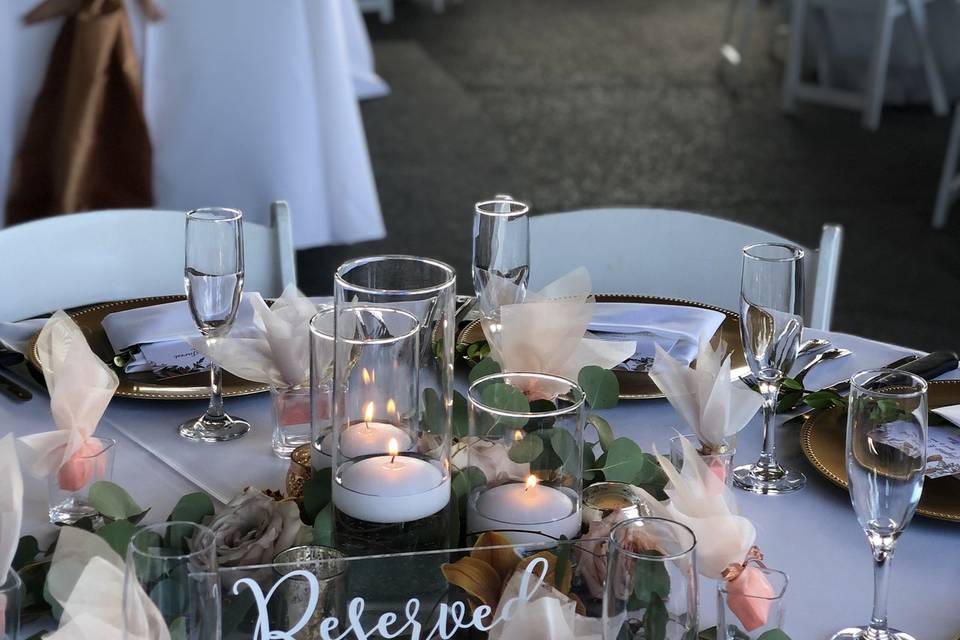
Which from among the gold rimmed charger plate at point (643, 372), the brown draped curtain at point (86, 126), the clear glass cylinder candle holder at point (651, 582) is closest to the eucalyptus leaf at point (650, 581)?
the clear glass cylinder candle holder at point (651, 582)

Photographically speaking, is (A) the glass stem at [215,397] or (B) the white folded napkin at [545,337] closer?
(B) the white folded napkin at [545,337]

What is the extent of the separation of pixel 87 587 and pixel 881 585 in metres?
0.52

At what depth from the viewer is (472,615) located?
73 centimetres

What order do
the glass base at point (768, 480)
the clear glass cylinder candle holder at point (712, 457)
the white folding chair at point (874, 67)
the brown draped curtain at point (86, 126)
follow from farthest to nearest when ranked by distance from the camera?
the white folding chair at point (874, 67) < the brown draped curtain at point (86, 126) < the glass base at point (768, 480) < the clear glass cylinder candle holder at point (712, 457)

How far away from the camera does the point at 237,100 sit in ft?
10.2

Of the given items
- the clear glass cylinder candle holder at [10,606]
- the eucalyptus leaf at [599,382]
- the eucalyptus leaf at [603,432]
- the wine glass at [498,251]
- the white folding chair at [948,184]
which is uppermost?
the wine glass at [498,251]

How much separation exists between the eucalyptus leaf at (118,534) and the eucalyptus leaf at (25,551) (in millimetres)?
75

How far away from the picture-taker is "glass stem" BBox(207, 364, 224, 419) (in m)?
1.16

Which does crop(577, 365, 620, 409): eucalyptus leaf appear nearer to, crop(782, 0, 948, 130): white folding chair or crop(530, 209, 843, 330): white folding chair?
crop(530, 209, 843, 330): white folding chair

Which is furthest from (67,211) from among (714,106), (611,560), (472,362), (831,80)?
(831,80)

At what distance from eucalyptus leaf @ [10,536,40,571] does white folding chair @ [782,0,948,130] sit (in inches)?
195

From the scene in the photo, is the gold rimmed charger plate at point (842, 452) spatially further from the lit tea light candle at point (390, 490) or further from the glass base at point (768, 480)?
the lit tea light candle at point (390, 490)

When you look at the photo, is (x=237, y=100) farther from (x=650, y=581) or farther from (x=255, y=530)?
(x=650, y=581)

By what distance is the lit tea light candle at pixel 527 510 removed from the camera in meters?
0.79
